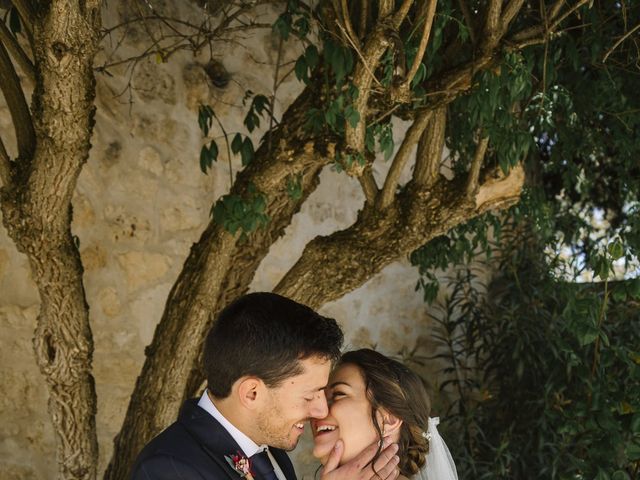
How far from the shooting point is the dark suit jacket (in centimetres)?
211

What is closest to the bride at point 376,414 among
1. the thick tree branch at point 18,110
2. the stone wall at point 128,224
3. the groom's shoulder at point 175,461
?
the groom's shoulder at point 175,461

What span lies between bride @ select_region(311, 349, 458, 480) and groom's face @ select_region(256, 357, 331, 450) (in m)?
0.34

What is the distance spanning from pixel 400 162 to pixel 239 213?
74cm

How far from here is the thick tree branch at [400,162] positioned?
3.33 meters

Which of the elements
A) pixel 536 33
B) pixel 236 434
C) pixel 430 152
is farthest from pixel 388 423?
pixel 536 33

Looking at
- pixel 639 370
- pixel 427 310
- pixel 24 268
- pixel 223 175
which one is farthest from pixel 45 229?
pixel 427 310

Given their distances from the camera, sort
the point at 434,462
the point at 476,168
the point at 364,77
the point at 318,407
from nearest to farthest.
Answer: the point at 318,407 < the point at 364,77 < the point at 434,462 < the point at 476,168

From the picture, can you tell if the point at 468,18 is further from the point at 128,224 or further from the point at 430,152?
the point at 128,224

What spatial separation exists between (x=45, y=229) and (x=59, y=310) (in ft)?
0.97

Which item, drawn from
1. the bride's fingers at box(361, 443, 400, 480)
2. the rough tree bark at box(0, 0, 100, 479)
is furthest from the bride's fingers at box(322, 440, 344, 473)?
the rough tree bark at box(0, 0, 100, 479)

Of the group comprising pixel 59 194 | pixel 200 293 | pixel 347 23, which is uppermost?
pixel 347 23

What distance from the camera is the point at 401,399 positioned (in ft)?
9.02

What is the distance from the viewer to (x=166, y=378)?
3.23 meters

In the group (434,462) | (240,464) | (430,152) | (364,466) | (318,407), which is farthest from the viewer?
(430,152)
